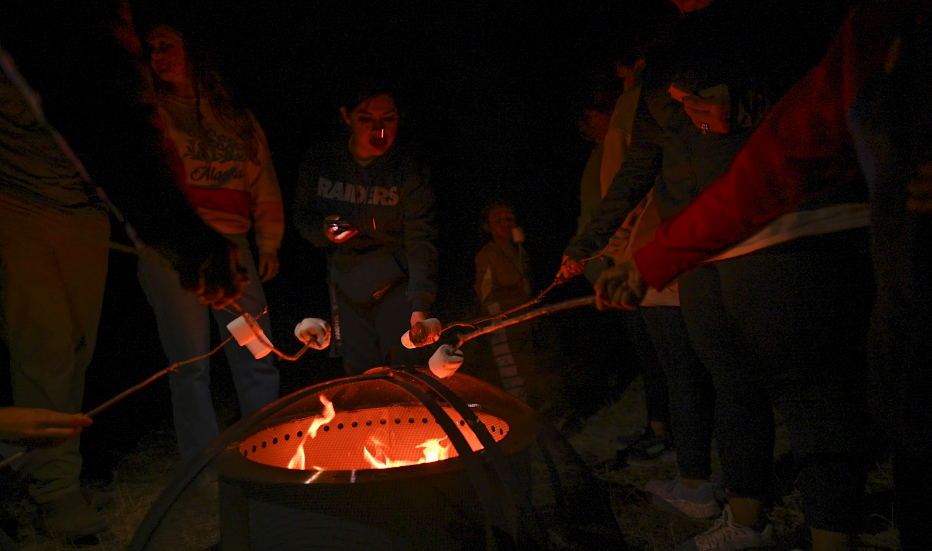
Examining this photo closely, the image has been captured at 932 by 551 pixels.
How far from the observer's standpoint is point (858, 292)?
4.69ft

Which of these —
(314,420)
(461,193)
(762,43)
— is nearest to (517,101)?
(461,193)

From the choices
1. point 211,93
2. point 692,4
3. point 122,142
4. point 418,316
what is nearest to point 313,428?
point 418,316

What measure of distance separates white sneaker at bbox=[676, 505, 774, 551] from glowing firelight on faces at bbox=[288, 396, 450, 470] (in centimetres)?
103

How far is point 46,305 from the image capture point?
2.29m

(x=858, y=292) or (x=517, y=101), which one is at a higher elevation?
(x=517, y=101)

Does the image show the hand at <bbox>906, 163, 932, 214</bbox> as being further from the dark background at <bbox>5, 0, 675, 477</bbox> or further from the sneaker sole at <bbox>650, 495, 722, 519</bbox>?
the dark background at <bbox>5, 0, 675, 477</bbox>

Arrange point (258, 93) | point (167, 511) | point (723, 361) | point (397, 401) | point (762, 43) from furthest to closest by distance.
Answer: point (258, 93) < point (397, 401) < point (723, 361) < point (762, 43) < point (167, 511)

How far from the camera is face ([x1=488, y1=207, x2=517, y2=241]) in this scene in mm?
4594

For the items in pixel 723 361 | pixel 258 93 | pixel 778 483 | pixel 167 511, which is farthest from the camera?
pixel 258 93

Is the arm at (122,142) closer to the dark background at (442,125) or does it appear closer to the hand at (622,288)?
the hand at (622,288)

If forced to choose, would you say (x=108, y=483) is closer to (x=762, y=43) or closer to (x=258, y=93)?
(x=258, y=93)

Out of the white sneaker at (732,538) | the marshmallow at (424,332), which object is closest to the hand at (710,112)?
the marshmallow at (424,332)

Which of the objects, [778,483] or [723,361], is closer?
[723,361]

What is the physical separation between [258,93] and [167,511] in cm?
375
